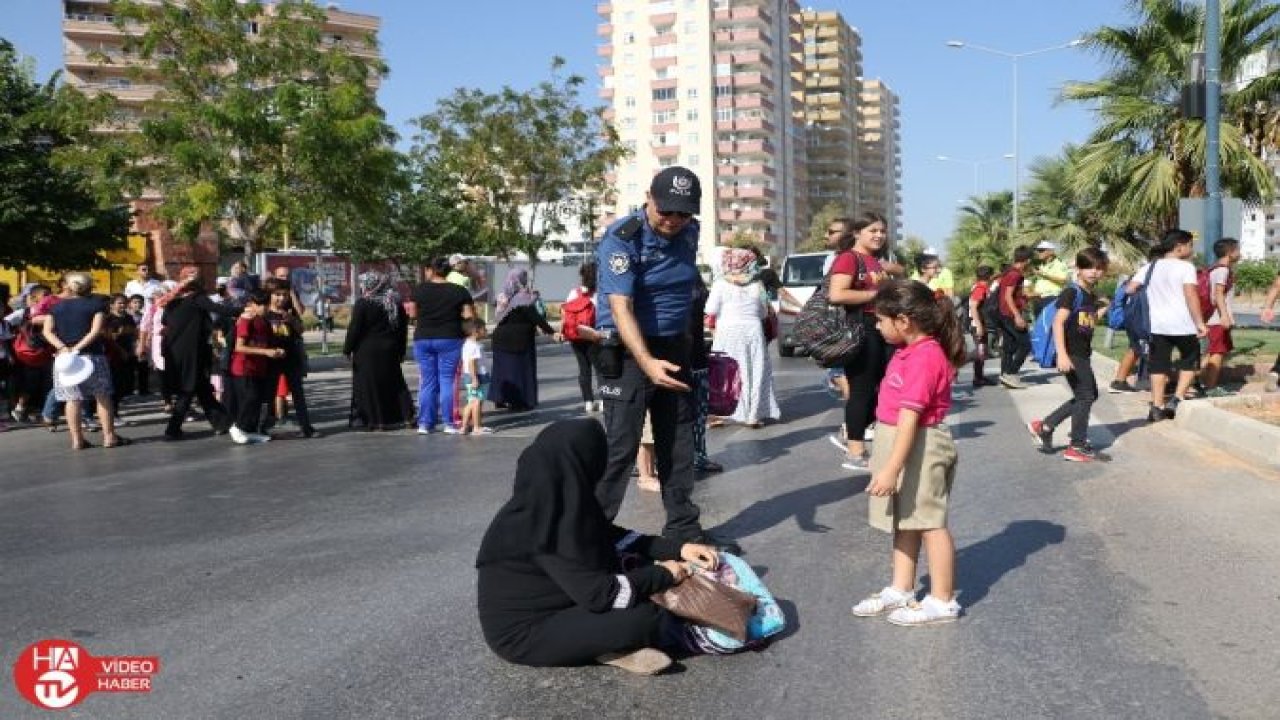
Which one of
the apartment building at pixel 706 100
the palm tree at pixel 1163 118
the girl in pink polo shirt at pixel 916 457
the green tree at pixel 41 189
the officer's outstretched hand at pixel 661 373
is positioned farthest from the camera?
the apartment building at pixel 706 100

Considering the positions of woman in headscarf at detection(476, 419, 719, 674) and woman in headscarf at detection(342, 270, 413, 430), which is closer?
woman in headscarf at detection(476, 419, 719, 674)

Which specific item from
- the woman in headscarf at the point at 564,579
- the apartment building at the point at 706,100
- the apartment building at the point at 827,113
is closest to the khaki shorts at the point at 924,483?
the woman in headscarf at the point at 564,579

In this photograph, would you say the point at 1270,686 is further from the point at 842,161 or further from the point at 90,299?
the point at 842,161

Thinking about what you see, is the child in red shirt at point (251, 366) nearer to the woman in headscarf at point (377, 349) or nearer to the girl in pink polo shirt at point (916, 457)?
the woman in headscarf at point (377, 349)

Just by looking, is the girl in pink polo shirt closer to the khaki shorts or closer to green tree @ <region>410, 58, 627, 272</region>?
the khaki shorts

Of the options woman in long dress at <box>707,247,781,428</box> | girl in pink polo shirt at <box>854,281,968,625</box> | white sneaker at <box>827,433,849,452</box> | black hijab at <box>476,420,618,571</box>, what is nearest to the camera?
black hijab at <box>476,420,618,571</box>

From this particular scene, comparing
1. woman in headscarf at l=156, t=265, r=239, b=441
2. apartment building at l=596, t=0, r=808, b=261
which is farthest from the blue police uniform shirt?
apartment building at l=596, t=0, r=808, b=261

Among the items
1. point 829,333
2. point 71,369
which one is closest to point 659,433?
point 829,333

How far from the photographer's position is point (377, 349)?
39.5 feet

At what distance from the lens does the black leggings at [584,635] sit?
13.4ft

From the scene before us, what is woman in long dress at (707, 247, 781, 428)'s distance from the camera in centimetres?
1098

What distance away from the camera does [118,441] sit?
37.9ft

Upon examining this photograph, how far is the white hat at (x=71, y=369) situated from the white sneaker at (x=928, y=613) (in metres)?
9.00

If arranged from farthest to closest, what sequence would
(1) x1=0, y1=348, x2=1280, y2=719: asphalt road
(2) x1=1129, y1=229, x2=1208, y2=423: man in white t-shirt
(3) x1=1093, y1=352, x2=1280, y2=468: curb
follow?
(2) x1=1129, y1=229, x2=1208, y2=423: man in white t-shirt
(3) x1=1093, y1=352, x2=1280, y2=468: curb
(1) x1=0, y1=348, x2=1280, y2=719: asphalt road
